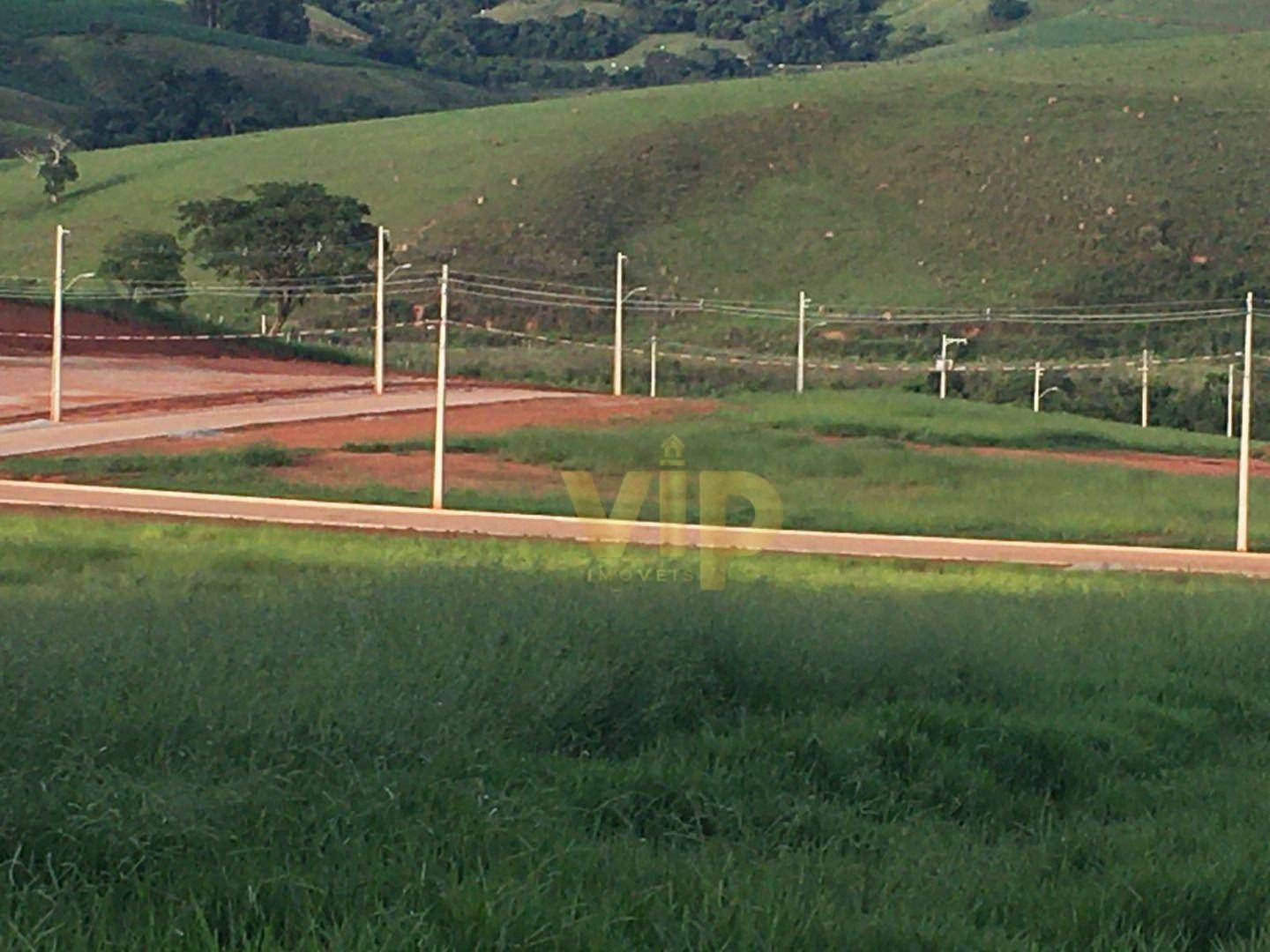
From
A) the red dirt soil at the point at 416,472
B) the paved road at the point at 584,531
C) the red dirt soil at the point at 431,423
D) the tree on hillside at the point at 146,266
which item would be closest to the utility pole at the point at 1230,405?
the red dirt soil at the point at 431,423

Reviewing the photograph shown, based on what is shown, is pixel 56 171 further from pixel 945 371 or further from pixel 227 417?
pixel 227 417

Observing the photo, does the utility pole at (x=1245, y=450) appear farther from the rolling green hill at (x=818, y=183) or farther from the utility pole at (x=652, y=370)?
the rolling green hill at (x=818, y=183)

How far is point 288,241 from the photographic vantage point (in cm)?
8206

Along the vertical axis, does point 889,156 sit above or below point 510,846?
above

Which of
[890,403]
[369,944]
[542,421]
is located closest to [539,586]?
[369,944]

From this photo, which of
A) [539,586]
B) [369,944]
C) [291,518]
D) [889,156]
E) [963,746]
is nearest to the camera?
[369,944]

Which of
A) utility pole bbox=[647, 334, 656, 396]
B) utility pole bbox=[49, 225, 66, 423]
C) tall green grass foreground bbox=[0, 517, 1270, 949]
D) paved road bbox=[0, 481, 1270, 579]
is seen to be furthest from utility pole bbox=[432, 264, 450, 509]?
utility pole bbox=[647, 334, 656, 396]

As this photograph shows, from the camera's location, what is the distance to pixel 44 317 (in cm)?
7362

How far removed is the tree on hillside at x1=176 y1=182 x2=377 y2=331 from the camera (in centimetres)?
8162

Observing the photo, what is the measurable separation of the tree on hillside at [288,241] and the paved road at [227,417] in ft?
75.0

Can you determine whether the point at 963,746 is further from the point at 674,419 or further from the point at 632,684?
the point at 674,419

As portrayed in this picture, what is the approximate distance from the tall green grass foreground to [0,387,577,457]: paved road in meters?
30.0

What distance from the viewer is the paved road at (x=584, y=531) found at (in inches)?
1254

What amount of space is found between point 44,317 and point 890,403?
3303cm
